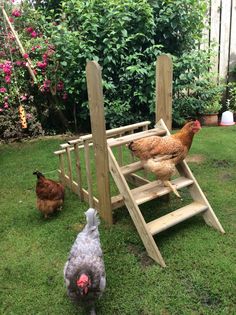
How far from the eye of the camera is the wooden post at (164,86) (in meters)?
3.30

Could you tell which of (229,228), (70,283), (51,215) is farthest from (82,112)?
(70,283)

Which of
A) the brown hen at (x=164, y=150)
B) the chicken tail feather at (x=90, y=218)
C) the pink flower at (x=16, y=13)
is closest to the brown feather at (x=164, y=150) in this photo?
the brown hen at (x=164, y=150)

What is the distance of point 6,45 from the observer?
5992mm

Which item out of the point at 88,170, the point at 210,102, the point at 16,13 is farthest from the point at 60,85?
the point at 88,170

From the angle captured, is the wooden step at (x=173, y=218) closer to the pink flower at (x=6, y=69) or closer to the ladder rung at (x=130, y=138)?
the ladder rung at (x=130, y=138)

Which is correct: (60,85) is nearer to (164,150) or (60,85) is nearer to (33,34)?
(33,34)

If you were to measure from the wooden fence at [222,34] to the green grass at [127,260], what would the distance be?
12.1 feet

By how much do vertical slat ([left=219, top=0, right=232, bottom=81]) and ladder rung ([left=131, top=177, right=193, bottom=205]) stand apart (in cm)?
465

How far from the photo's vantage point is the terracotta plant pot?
667 centimetres

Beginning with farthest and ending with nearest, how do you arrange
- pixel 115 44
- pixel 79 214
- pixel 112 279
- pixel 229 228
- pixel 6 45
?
1. pixel 6 45
2. pixel 115 44
3. pixel 79 214
4. pixel 229 228
5. pixel 112 279

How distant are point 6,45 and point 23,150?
6.91 feet

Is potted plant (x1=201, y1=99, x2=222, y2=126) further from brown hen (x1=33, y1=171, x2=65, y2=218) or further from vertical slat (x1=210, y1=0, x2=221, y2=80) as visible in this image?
brown hen (x1=33, y1=171, x2=65, y2=218)

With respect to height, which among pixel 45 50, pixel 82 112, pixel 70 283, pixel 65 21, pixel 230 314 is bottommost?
pixel 230 314

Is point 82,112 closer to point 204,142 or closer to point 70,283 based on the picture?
point 204,142
